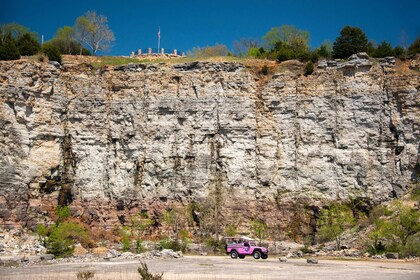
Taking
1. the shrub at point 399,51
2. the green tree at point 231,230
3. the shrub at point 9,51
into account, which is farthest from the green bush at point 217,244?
the shrub at point 9,51

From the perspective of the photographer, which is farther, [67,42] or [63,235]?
[67,42]

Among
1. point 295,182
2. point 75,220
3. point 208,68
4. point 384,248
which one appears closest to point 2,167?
point 75,220

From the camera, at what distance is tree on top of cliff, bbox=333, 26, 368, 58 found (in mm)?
55469

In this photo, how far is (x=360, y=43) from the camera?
56531mm

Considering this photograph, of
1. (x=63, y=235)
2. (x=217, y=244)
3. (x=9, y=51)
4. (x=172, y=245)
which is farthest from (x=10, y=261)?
(x=9, y=51)

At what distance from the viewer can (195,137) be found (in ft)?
170

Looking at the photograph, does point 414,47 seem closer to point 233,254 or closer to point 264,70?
point 264,70

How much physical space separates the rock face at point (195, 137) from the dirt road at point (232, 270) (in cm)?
1440

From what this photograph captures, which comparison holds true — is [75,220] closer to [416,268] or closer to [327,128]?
[327,128]

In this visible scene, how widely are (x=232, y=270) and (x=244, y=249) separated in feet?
30.6

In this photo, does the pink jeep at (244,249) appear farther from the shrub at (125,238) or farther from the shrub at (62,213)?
the shrub at (62,213)

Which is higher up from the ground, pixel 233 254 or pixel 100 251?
pixel 233 254

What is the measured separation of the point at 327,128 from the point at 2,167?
30.0 m

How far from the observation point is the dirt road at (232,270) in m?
26.9
